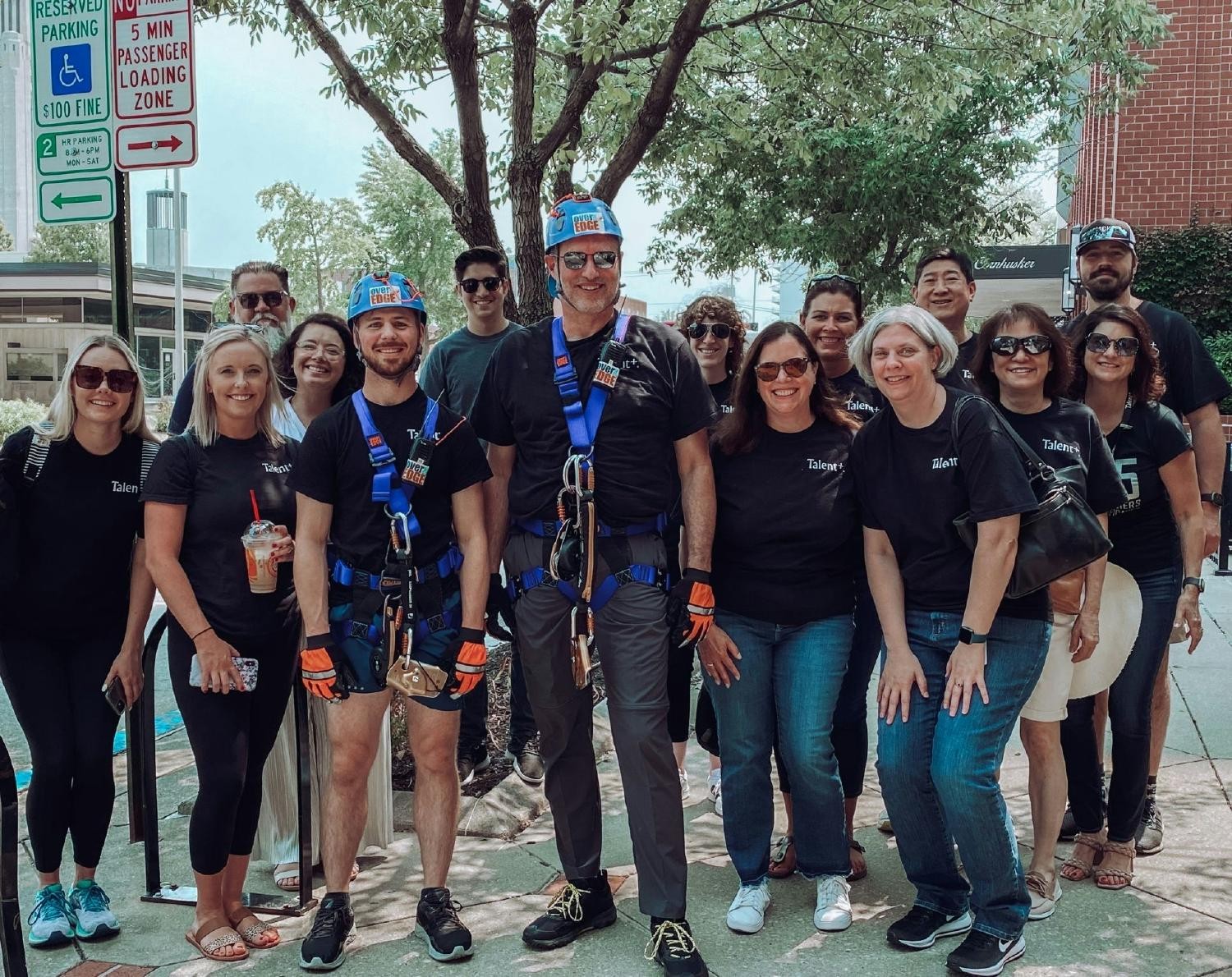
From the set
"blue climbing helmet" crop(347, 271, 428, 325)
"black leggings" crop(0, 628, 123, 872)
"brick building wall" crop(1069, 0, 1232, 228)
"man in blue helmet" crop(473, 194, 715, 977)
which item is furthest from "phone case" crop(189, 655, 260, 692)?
"brick building wall" crop(1069, 0, 1232, 228)

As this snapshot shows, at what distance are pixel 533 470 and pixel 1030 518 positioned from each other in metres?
1.65

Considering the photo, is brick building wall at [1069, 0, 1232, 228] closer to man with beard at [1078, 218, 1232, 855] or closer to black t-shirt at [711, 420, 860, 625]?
man with beard at [1078, 218, 1232, 855]

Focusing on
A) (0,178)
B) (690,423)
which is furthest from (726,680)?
(0,178)

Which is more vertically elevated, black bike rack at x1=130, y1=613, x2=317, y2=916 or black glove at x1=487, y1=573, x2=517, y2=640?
black glove at x1=487, y1=573, x2=517, y2=640

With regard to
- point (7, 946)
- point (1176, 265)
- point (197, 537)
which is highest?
point (1176, 265)

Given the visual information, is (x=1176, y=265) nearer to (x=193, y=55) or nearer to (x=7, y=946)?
(x=193, y=55)

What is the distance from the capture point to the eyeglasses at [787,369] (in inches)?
159

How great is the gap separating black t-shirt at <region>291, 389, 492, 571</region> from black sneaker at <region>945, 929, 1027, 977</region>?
2.15 m

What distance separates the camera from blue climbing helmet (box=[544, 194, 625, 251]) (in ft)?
13.2

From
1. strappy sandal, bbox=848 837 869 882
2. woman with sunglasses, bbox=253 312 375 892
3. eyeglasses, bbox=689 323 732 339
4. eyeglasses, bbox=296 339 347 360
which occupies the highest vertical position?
eyeglasses, bbox=689 323 732 339

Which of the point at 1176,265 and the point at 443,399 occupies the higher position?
the point at 1176,265

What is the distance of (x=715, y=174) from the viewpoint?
60.4 feet

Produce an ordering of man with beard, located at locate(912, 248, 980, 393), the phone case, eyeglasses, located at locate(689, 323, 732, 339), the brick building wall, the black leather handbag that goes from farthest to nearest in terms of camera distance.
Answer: the brick building wall < eyeglasses, located at locate(689, 323, 732, 339) < man with beard, located at locate(912, 248, 980, 393) < the phone case < the black leather handbag

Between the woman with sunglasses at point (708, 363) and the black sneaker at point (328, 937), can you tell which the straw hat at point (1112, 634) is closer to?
the woman with sunglasses at point (708, 363)
